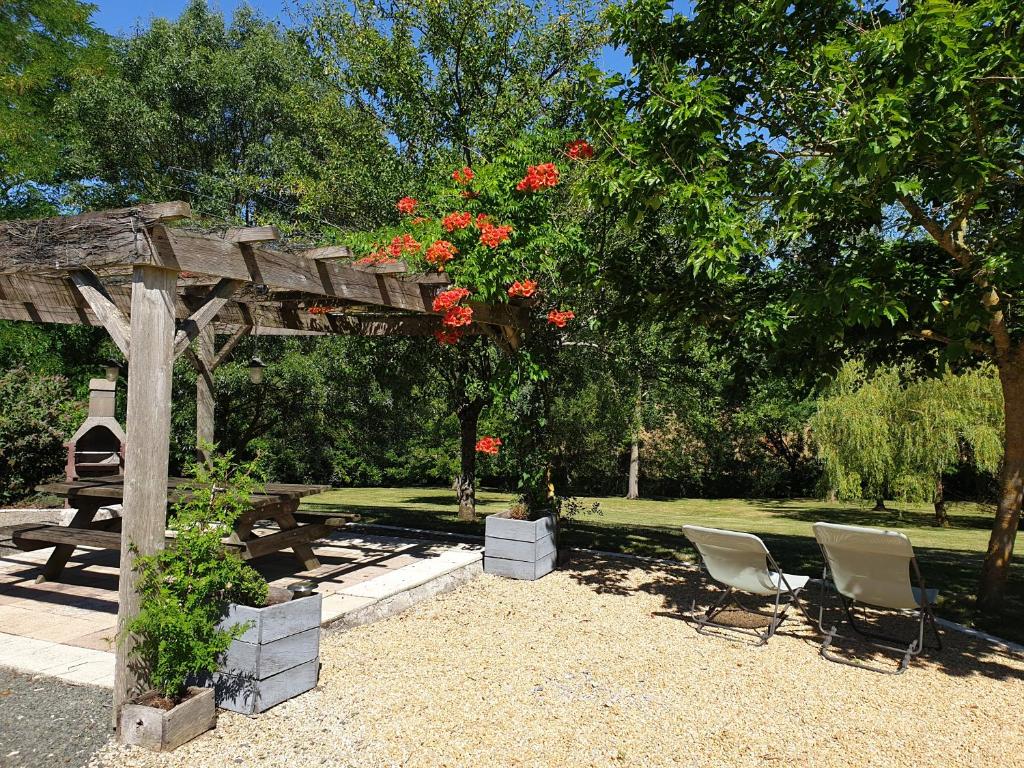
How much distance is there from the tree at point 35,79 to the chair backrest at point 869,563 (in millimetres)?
15525

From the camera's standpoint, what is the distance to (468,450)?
12.0 metres

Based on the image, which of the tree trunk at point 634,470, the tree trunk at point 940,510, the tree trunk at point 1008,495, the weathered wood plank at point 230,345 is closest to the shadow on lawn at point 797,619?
the tree trunk at point 1008,495

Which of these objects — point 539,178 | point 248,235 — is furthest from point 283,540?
point 539,178

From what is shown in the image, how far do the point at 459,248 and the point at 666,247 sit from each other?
88.1 inches

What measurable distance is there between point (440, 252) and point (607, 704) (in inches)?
144

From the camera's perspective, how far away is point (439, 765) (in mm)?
3256

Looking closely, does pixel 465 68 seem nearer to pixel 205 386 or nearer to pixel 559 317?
pixel 559 317

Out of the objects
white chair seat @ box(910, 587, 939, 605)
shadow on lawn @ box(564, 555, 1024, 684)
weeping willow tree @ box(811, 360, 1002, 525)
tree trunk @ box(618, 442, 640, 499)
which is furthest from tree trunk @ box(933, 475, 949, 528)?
white chair seat @ box(910, 587, 939, 605)

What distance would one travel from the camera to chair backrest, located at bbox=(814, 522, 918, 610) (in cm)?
465

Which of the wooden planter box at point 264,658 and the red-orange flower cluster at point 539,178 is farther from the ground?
the red-orange flower cluster at point 539,178

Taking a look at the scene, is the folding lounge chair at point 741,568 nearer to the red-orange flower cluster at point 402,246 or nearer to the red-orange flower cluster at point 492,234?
the red-orange flower cluster at point 492,234

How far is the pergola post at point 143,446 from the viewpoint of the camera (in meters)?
3.46

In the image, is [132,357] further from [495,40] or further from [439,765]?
[495,40]

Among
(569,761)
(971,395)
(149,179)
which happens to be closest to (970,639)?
(569,761)
